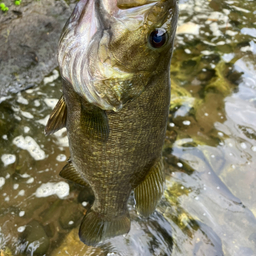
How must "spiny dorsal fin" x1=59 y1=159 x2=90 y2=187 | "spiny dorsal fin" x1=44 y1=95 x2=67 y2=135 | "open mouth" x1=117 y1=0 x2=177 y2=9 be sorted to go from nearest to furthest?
1. "open mouth" x1=117 y1=0 x2=177 y2=9
2. "spiny dorsal fin" x1=44 y1=95 x2=67 y2=135
3. "spiny dorsal fin" x1=59 y1=159 x2=90 y2=187

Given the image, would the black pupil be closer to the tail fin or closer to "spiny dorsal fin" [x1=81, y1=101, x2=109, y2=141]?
"spiny dorsal fin" [x1=81, y1=101, x2=109, y2=141]

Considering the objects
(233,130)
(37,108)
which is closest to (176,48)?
(233,130)

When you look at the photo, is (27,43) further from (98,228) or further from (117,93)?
(117,93)

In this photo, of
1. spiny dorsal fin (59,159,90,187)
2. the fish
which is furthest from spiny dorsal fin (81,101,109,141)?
spiny dorsal fin (59,159,90,187)

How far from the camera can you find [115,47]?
3.71 ft

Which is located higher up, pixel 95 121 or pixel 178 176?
pixel 95 121

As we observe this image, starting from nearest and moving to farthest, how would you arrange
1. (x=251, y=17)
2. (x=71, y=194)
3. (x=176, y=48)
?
1. (x=71, y=194)
2. (x=176, y=48)
3. (x=251, y=17)

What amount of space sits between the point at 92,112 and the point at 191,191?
67.0 inches

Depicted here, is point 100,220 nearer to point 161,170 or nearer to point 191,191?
point 161,170

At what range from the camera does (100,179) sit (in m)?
1.69

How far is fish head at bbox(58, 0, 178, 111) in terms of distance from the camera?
42.6 inches

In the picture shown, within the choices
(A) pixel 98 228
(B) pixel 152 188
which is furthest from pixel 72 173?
(B) pixel 152 188

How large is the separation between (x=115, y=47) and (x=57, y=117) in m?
0.61

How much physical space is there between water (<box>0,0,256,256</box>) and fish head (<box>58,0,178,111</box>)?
61.5 inches
